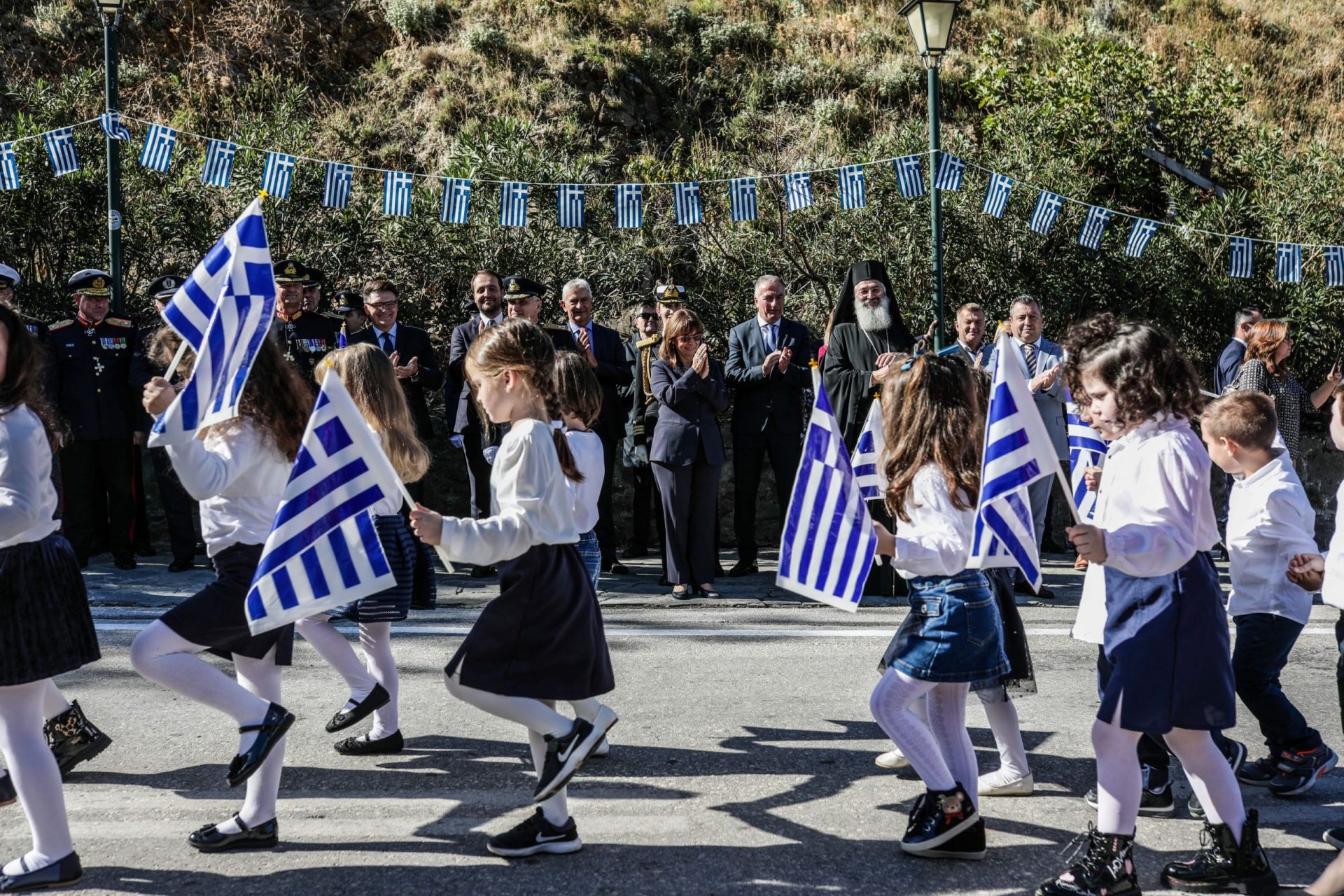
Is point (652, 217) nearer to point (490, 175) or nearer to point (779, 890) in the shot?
point (490, 175)

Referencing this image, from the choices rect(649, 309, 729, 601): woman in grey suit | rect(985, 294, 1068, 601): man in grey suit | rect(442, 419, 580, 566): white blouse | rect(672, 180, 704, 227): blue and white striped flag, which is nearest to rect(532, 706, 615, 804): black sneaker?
rect(442, 419, 580, 566): white blouse

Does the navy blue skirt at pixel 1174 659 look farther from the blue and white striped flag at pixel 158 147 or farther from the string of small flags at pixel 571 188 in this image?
the blue and white striped flag at pixel 158 147

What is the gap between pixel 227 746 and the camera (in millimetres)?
5211

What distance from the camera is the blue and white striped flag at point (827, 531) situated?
3998mm

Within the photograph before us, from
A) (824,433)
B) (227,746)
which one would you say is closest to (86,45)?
(227,746)

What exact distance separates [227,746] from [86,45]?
19538mm

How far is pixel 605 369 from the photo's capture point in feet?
33.1

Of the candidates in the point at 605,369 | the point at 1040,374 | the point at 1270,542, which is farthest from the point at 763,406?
the point at 1270,542

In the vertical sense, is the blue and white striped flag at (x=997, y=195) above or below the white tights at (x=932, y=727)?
above

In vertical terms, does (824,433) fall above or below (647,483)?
above

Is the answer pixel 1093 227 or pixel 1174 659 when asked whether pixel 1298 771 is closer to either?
pixel 1174 659

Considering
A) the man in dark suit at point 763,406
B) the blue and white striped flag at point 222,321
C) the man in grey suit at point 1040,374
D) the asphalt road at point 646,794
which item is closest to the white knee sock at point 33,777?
the asphalt road at point 646,794

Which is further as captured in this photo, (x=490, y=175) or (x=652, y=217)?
(x=652, y=217)

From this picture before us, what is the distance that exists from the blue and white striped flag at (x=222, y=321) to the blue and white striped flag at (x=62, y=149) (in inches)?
307
